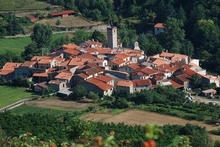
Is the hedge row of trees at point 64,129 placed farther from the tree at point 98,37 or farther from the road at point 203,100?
the tree at point 98,37

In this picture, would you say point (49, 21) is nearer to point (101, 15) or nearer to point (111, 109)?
point (101, 15)

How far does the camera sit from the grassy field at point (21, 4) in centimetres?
3706

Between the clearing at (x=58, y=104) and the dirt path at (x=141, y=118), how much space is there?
1.16 meters

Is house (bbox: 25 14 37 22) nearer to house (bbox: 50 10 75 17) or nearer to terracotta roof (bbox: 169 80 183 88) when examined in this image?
house (bbox: 50 10 75 17)

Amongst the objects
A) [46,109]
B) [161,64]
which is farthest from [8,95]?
[161,64]

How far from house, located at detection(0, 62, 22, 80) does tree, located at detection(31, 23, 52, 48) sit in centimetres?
353

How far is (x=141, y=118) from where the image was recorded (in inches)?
758

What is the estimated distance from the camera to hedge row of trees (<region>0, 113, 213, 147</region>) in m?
15.8

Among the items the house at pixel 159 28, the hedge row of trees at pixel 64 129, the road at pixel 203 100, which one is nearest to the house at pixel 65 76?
the hedge row of trees at pixel 64 129

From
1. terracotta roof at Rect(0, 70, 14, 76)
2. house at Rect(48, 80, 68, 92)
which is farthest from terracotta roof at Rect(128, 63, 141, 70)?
terracotta roof at Rect(0, 70, 14, 76)

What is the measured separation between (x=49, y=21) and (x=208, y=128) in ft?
61.0

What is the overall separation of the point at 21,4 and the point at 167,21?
36.4 feet

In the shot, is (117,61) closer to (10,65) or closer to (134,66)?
(134,66)

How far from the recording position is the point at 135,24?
34.3m
